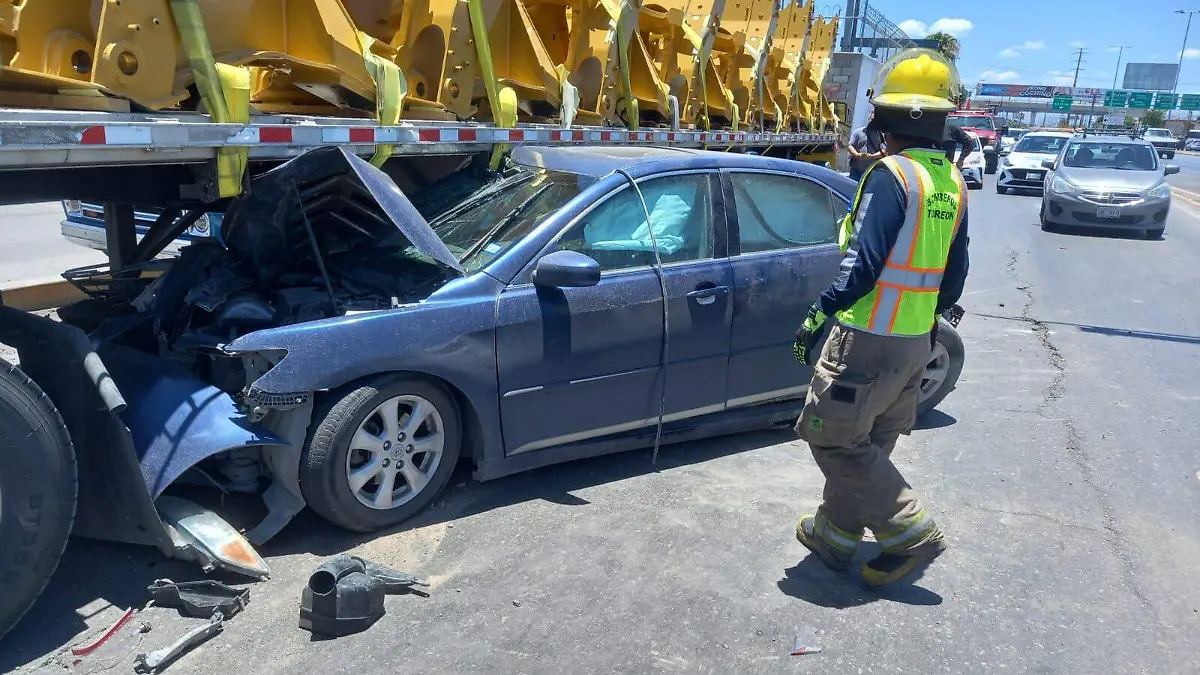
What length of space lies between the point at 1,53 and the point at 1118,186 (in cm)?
1558

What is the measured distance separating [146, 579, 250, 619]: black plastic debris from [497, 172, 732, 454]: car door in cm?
125

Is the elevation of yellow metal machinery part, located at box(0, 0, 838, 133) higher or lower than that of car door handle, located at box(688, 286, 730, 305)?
Answer: higher

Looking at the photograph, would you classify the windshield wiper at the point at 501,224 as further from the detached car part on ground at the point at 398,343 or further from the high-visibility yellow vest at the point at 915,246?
the high-visibility yellow vest at the point at 915,246

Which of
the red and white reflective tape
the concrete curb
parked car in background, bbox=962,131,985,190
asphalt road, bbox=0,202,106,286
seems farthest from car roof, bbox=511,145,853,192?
parked car in background, bbox=962,131,985,190

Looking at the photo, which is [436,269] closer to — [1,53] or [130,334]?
[130,334]

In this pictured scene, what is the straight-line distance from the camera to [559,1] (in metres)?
6.80

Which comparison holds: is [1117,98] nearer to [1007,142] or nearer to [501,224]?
[1007,142]

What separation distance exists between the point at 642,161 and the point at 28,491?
294 centimetres

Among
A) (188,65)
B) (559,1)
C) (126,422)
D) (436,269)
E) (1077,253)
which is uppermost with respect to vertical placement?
(559,1)

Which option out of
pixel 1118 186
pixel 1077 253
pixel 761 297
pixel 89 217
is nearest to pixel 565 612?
pixel 761 297

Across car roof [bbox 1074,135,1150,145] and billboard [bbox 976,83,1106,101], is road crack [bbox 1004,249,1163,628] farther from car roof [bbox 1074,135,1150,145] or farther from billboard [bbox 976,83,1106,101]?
billboard [bbox 976,83,1106,101]

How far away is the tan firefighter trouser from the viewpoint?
3.30 meters

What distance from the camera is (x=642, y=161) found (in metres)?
4.43

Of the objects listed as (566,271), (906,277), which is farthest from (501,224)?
(906,277)
